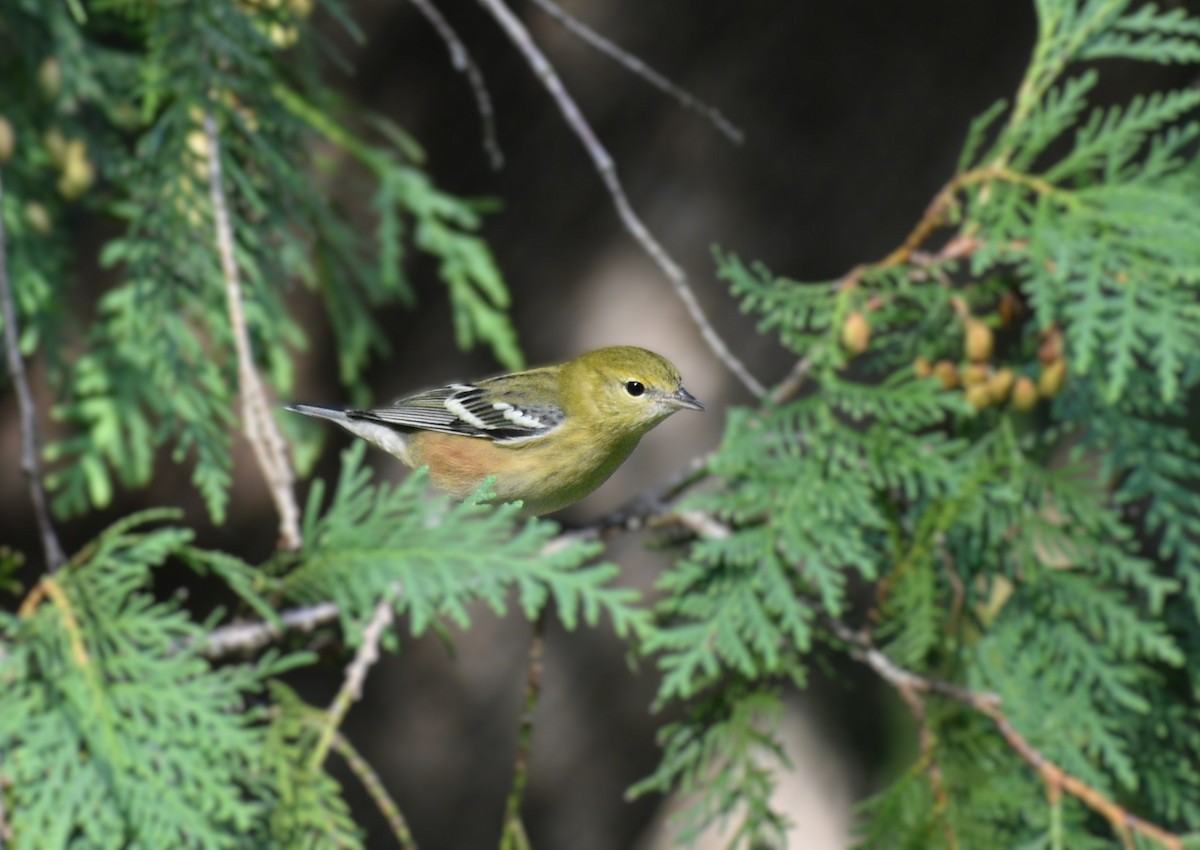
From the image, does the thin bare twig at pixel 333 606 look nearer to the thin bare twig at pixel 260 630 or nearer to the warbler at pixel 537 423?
the thin bare twig at pixel 260 630

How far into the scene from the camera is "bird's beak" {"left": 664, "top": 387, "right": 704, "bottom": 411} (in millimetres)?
1136

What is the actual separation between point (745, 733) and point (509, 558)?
2.48ft

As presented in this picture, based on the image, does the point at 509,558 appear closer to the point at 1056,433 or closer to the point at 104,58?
the point at 1056,433

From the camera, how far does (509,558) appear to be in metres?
2.11

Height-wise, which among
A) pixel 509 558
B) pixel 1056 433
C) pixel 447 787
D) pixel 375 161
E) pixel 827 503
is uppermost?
pixel 375 161

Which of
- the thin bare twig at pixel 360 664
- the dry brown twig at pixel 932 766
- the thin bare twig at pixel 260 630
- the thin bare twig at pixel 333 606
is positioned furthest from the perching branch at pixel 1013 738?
the thin bare twig at pixel 260 630

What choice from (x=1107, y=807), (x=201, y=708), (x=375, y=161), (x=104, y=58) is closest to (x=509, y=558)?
(x=201, y=708)

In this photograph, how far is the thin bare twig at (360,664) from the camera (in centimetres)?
219

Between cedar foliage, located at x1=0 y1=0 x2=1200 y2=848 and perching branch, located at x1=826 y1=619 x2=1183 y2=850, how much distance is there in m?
0.03

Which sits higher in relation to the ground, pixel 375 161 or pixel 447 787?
pixel 375 161

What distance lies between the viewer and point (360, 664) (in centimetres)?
218

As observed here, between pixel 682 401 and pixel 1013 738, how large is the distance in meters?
1.54

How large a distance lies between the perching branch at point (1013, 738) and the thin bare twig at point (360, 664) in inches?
37.9

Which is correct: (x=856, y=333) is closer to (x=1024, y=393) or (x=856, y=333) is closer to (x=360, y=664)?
(x=1024, y=393)
